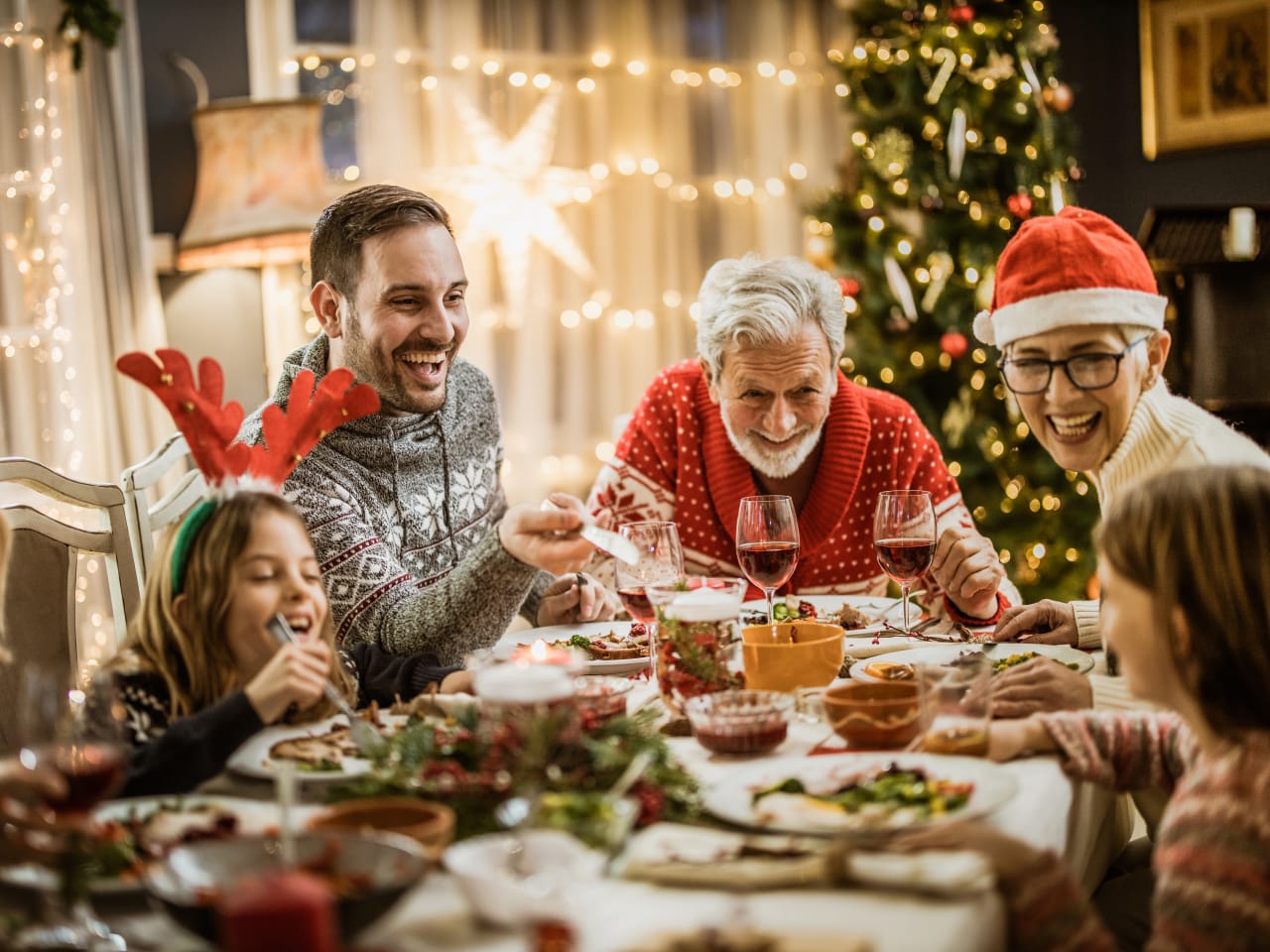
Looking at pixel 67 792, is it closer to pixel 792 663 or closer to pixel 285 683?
pixel 285 683

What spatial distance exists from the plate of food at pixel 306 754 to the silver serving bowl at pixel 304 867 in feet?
0.99

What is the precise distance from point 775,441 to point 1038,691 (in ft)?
4.33

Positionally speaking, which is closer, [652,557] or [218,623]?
[218,623]

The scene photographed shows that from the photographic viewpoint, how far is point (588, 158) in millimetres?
5488

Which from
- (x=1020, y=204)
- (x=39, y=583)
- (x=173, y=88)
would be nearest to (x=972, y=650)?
(x=39, y=583)

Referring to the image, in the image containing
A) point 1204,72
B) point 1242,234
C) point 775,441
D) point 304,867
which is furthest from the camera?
point 1204,72

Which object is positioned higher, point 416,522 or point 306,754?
point 416,522

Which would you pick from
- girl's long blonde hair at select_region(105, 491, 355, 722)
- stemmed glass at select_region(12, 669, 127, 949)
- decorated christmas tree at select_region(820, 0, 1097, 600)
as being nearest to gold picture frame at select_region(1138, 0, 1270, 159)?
decorated christmas tree at select_region(820, 0, 1097, 600)

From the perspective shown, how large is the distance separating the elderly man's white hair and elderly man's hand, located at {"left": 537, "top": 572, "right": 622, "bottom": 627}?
0.65 metres

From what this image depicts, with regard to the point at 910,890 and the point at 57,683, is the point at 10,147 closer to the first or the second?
the point at 57,683

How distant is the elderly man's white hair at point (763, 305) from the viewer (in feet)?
9.00

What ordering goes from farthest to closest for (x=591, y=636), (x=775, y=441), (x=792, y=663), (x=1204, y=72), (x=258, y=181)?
1. (x=1204, y=72)
2. (x=258, y=181)
3. (x=775, y=441)
4. (x=591, y=636)
5. (x=792, y=663)

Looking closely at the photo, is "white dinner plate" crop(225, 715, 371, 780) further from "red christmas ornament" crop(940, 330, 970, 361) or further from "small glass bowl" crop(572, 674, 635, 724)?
"red christmas ornament" crop(940, 330, 970, 361)

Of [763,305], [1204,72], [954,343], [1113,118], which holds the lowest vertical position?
[954,343]
